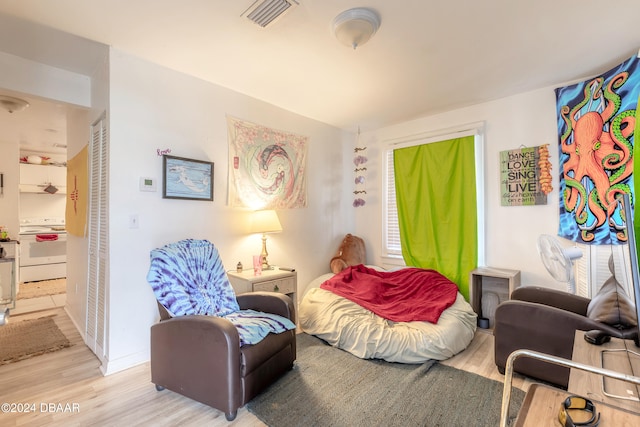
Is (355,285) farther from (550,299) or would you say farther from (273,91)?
(273,91)

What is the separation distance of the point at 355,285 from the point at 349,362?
950 mm

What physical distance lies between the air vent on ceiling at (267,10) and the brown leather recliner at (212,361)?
1.92m

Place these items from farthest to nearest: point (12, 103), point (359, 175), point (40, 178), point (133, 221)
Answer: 1. point (40, 178)
2. point (359, 175)
3. point (12, 103)
4. point (133, 221)

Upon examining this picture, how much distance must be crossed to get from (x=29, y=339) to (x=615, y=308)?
15.3 feet

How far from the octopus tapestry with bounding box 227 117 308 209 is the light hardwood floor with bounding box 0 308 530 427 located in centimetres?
170

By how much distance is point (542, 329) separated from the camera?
1.94 m

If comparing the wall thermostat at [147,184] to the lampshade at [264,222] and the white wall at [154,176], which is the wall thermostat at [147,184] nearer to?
the white wall at [154,176]

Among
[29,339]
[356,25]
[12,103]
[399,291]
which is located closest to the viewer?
[356,25]

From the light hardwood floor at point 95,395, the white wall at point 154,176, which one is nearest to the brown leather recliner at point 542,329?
the light hardwood floor at point 95,395

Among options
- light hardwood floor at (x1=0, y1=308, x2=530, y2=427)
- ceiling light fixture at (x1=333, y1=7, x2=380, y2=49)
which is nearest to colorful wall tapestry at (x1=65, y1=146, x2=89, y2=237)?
light hardwood floor at (x1=0, y1=308, x2=530, y2=427)

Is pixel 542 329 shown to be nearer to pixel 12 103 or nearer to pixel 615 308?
pixel 615 308

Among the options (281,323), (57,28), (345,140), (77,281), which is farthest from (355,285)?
(57,28)

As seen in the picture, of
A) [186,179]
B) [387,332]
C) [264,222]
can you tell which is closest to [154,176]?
[186,179]

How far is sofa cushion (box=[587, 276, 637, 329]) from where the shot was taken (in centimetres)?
154
